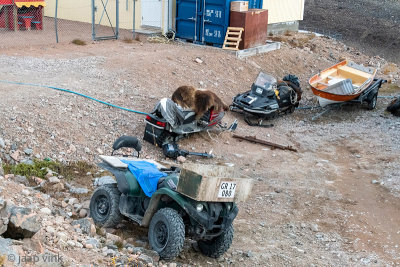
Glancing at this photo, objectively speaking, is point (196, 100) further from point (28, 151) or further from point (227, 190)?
point (227, 190)

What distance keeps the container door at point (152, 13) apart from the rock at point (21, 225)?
54.2ft

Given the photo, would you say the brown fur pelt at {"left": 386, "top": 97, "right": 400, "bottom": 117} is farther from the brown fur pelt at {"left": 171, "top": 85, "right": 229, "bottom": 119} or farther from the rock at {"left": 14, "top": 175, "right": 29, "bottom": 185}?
the rock at {"left": 14, "top": 175, "right": 29, "bottom": 185}

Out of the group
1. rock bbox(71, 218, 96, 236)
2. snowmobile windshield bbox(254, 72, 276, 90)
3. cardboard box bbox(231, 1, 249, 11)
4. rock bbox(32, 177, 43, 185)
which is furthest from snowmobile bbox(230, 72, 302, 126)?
rock bbox(71, 218, 96, 236)

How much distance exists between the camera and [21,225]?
20.1 feet

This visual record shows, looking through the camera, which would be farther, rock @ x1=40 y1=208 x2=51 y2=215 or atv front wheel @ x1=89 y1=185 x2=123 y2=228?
atv front wheel @ x1=89 y1=185 x2=123 y2=228

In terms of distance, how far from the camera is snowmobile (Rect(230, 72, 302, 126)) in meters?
16.0

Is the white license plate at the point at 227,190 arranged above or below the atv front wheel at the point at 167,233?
above

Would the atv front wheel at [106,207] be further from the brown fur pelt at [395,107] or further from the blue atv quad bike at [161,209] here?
the brown fur pelt at [395,107]

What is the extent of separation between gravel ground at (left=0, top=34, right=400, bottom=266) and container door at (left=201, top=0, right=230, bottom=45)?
2.58 feet

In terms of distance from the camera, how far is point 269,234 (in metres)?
9.39

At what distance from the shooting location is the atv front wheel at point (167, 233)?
7441 millimetres

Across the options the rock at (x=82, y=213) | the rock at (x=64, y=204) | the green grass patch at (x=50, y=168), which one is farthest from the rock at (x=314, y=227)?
the green grass patch at (x=50, y=168)

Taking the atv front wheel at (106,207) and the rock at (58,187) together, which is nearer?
the atv front wheel at (106,207)

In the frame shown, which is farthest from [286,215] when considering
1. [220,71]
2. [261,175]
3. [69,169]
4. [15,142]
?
[220,71]
